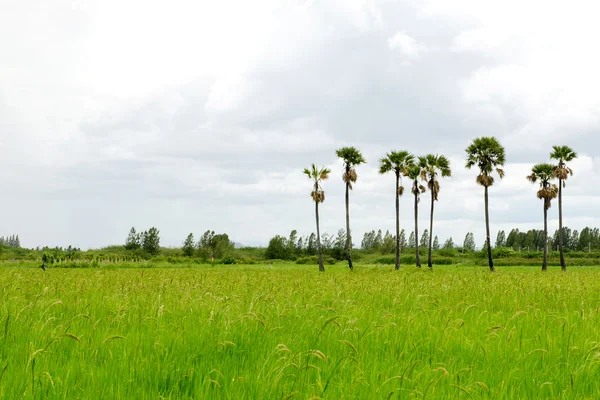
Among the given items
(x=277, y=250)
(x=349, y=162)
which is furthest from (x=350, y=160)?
(x=277, y=250)

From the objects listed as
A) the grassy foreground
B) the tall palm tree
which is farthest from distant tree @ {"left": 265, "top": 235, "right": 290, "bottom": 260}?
the grassy foreground

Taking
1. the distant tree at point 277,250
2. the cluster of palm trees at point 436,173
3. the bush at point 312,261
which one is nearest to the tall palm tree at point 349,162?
the cluster of palm trees at point 436,173

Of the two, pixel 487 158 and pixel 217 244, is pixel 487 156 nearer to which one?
pixel 487 158

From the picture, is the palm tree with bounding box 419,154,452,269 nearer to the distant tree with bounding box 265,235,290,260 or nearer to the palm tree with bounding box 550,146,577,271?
the palm tree with bounding box 550,146,577,271

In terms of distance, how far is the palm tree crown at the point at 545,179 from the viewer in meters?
66.6

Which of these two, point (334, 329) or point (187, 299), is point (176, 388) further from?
point (187, 299)

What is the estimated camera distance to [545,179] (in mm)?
67688

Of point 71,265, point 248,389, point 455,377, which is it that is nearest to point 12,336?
Answer: point 248,389

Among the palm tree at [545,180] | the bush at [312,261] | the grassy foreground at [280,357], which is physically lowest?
the bush at [312,261]

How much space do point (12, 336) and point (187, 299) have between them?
363 cm

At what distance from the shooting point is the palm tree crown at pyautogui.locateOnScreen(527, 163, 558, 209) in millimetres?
66625

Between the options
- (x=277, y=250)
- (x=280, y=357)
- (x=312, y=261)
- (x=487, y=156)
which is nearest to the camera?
(x=280, y=357)

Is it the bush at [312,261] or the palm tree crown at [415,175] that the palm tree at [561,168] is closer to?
the palm tree crown at [415,175]

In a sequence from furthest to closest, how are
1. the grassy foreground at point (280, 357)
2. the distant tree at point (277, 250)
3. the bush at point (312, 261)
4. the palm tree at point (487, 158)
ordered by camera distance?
the distant tree at point (277, 250), the bush at point (312, 261), the palm tree at point (487, 158), the grassy foreground at point (280, 357)
